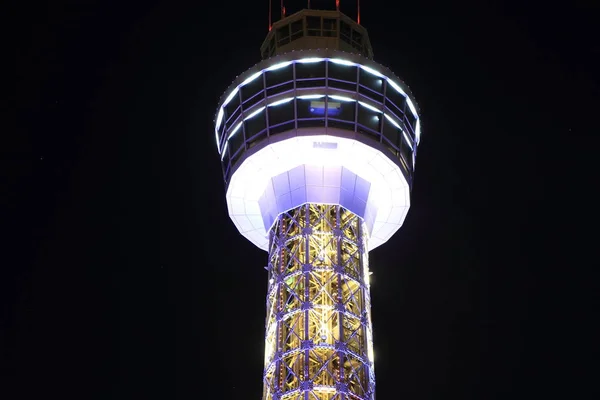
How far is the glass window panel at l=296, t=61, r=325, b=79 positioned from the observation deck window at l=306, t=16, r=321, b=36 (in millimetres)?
7684

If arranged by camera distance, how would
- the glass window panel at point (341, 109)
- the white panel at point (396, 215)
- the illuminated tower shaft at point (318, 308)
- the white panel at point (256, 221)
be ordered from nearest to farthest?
the illuminated tower shaft at point (318, 308), the glass window panel at point (341, 109), the white panel at point (396, 215), the white panel at point (256, 221)

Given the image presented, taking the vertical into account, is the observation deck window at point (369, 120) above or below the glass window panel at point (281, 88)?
below

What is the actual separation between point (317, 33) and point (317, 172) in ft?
38.0

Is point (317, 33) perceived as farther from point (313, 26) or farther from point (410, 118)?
point (410, 118)

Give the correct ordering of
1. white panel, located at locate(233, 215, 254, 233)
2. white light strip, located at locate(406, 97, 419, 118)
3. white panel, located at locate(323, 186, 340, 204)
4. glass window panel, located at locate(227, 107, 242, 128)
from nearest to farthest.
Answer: white panel, located at locate(323, 186, 340, 204), glass window panel, located at locate(227, 107, 242, 128), white light strip, located at locate(406, 97, 419, 118), white panel, located at locate(233, 215, 254, 233)

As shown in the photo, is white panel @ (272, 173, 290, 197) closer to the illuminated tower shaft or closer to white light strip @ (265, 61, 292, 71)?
the illuminated tower shaft

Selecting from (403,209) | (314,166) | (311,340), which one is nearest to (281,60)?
(314,166)

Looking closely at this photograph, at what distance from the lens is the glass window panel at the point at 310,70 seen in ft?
199

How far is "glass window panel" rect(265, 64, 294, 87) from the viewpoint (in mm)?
60969

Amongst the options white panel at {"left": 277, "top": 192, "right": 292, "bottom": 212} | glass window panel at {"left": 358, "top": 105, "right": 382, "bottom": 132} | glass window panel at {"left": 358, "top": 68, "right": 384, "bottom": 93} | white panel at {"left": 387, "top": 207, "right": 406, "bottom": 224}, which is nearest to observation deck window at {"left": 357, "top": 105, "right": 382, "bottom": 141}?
glass window panel at {"left": 358, "top": 105, "right": 382, "bottom": 132}

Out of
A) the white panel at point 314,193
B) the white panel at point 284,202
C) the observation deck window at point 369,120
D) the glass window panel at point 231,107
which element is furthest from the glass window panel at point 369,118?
the glass window panel at point 231,107

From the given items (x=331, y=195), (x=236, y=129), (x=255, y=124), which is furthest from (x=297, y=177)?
(x=236, y=129)

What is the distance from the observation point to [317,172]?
62031 mm

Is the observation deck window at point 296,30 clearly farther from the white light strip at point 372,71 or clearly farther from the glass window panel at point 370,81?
the glass window panel at point 370,81
